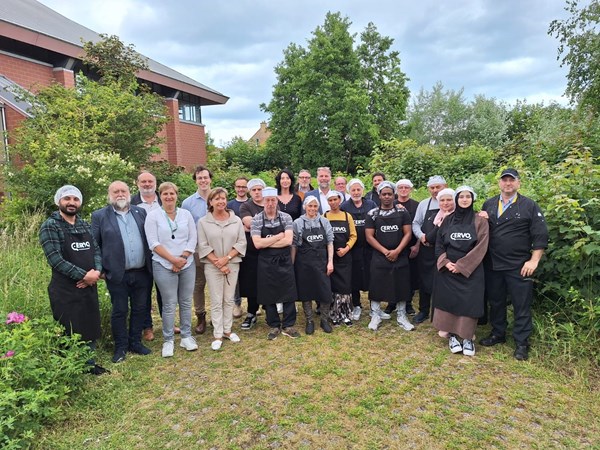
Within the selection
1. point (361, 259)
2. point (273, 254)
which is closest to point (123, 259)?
point (273, 254)

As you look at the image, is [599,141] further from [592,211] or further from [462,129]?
[462,129]

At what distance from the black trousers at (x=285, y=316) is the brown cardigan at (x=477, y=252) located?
2168 mm

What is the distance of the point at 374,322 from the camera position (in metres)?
5.38

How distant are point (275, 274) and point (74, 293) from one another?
2.21 metres

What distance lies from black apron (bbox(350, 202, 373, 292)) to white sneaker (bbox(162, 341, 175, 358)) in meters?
2.53

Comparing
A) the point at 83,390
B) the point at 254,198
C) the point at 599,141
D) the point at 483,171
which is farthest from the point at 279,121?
the point at 83,390

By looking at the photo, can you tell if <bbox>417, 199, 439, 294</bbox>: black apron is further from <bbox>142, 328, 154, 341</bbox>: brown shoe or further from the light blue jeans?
<bbox>142, 328, 154, 341</bbox>: brown shoe

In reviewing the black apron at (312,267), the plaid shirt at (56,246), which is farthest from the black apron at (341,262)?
the plaid shirt at (56,246)

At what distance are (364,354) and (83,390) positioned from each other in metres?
2.91

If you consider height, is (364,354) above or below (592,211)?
below

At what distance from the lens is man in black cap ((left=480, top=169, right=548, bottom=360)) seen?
419cm

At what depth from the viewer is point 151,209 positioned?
15.9 feet

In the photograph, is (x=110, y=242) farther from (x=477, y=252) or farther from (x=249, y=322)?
(x=477, y=252)

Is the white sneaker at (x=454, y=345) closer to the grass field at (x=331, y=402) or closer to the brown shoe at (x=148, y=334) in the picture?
the grass field at (x=331, y=402)
